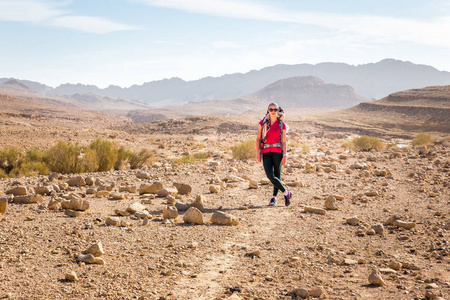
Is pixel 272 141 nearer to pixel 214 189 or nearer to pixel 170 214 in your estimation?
pixel 214 189

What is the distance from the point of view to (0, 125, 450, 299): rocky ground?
396 cm

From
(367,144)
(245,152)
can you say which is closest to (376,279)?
(245,152)

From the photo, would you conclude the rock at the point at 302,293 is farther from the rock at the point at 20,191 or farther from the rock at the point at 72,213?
the rock at the point at 20,191

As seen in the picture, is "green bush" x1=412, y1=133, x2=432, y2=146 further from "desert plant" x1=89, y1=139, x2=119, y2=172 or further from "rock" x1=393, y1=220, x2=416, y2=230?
"rock" x1=393, y1=220, x2=416, y2=230

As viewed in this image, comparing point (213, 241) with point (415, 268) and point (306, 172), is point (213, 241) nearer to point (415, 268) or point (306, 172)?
point (415, 268)

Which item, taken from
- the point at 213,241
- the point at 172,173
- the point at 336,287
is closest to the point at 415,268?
the point at 336,287

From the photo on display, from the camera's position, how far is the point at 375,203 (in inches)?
330

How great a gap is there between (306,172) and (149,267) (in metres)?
8.89

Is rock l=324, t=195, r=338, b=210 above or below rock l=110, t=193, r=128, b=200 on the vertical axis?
below

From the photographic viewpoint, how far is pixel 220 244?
5465mm

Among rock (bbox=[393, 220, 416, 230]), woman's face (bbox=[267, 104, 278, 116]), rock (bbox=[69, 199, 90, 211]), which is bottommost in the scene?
rock (bbox=[393, 220, 416, 230])

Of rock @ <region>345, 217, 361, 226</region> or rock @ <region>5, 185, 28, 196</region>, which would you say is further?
rock @ <region>5, 185, 28, 196</region>

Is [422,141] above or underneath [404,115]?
Result: underneath

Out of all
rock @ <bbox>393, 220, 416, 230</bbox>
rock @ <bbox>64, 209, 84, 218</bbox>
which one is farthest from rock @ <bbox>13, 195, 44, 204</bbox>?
rock @ <bbox>393, 220, 416, 230</bbox>
